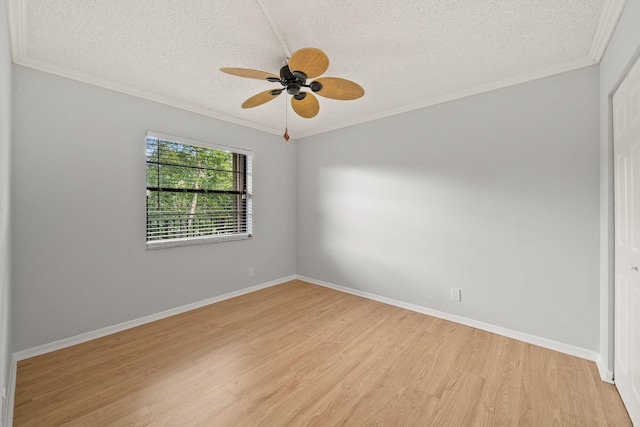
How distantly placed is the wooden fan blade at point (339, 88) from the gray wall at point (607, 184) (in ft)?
5.30

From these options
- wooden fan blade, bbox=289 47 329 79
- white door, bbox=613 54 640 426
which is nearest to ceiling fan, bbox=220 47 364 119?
wooden fan blade, bbox=289 47 329 79

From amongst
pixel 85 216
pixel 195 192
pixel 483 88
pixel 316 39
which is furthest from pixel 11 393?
pixel 483 88

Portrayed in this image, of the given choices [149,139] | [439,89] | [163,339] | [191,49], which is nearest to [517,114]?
[439,89]

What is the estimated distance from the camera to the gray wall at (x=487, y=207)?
7.22 ft

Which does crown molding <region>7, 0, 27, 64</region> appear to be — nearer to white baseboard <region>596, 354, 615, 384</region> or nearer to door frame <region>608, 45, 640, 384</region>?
door frame <region>608, 45, 640, 384</region>

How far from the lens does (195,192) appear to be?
3244mm

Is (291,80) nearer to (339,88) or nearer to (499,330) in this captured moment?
(339,88)

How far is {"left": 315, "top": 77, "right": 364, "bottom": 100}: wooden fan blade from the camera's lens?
6.06ft

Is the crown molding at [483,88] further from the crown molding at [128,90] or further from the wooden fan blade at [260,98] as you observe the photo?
the wooden fan blade at [260,98]

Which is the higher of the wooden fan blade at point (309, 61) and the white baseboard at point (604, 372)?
the wooden fan blade at point (309, 61)

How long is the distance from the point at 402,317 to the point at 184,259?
2.65m

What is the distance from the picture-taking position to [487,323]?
2639mm

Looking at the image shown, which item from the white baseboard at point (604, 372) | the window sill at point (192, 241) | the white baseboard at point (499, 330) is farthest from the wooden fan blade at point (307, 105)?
the white baseboard at point (604, 372)

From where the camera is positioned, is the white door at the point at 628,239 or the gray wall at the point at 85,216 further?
the gray wall at the point at 85,216
